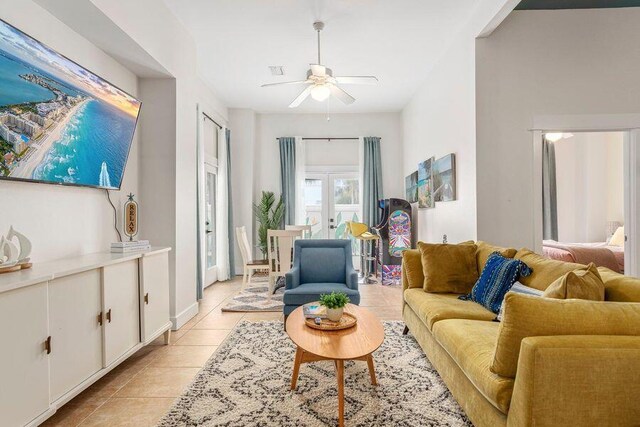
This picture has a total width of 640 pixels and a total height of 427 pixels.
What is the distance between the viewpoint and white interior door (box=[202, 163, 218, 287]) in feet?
18.7

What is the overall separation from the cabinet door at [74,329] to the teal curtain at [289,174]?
14.9ft

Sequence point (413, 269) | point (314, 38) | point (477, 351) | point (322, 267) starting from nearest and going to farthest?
point (477, 351) < point (413, 269) < point (322, 267) < point (314, 38)

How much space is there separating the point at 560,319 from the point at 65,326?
2448 mm

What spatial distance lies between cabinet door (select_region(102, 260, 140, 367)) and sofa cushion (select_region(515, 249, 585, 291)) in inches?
112

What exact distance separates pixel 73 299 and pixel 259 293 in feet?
10.2

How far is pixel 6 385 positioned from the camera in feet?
5.13

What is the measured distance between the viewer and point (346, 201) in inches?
275

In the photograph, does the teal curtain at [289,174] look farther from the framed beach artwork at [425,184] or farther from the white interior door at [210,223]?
the framed beach artwork at [425,184]

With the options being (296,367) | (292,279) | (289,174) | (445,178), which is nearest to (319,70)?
(445,178)

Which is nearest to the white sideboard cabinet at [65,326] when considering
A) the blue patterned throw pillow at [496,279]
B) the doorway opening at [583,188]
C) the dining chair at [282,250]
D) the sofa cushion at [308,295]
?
the sofa cushion at [308,295]

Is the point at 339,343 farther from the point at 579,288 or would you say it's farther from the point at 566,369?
the point at 579,288

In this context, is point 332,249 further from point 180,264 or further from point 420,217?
point 420,217

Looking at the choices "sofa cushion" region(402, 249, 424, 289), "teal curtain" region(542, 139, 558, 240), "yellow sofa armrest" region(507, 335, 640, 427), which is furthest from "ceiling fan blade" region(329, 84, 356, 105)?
"teal curtain" region(542, 139, 558, 240)

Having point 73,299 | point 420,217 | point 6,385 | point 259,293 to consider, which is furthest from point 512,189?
point 6,385
